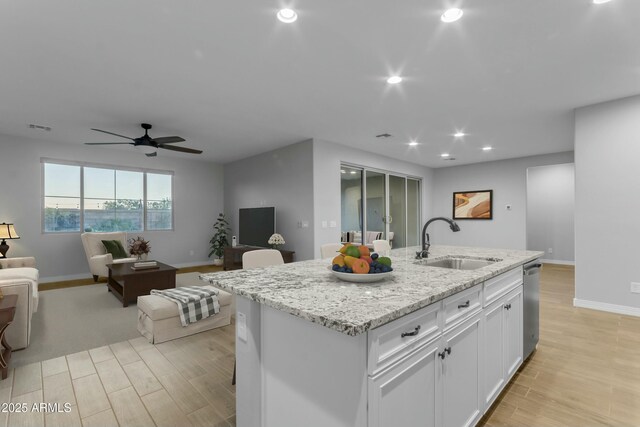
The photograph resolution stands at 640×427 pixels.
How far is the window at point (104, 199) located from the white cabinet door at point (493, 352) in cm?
690

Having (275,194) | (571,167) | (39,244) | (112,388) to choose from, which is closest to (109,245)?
(39,244)

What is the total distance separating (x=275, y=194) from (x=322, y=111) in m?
2.60

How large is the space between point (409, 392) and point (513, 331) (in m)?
1.43

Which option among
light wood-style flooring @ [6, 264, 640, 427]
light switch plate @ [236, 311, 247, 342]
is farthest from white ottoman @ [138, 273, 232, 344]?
light switch plate @ [236, 311, 247, 342]

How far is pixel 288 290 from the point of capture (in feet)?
4.59

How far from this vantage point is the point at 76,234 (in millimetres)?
5930

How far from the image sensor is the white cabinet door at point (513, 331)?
2051 mm

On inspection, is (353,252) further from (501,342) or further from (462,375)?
(501,342)

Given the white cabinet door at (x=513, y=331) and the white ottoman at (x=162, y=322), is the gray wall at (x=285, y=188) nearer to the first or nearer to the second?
the white ottoman at (x=162, y=322)

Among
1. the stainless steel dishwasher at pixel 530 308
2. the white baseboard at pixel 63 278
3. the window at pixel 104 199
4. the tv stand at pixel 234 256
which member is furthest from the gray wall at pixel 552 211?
the white baseboard at pixel 63 278

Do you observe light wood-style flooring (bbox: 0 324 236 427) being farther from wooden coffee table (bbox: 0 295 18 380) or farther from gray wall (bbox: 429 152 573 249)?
gray wall (bbox: 429 152 573 249)

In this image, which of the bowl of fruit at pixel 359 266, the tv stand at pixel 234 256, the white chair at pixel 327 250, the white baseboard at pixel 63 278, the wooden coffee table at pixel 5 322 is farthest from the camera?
the tv stand at pixel 234 256

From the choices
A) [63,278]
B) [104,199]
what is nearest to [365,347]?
[63,278]

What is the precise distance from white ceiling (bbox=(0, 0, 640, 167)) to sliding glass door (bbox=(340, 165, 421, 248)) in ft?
5.55
